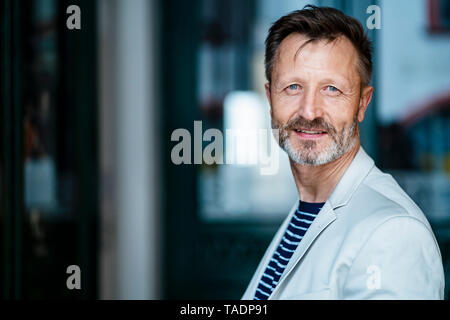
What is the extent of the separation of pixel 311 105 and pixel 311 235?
16 cm

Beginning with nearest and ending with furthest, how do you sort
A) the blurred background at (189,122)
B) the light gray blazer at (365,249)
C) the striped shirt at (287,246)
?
the light gray blazer at (365,249), the striped shirt at (287,246), the blurred background at (189,122)

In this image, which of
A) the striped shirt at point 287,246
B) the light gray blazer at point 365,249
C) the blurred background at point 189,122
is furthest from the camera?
the blurred background at point 189,122

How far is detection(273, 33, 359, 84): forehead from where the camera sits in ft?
1.68

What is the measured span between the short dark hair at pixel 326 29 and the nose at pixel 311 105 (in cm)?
5

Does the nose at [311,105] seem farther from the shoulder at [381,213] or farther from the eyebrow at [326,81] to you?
the shoulder at [381,213]

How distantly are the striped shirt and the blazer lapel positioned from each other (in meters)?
0.03

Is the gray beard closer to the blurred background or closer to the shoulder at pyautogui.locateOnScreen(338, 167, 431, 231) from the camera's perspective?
the shoulder at pyautogui.locateOnScreen(338, 167, 431, 231)

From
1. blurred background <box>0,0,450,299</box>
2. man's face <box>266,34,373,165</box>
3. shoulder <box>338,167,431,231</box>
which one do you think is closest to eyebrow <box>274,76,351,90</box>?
man's face <box>266,34,373,165</box>

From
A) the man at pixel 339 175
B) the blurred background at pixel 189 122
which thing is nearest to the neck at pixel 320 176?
the man at pixel 339 175

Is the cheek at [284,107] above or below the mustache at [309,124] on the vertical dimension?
above

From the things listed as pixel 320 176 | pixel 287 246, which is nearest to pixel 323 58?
pixel 320 176

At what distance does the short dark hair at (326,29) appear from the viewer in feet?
1.66

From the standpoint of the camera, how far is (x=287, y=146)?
0.55 meters

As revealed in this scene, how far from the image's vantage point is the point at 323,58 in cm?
51
